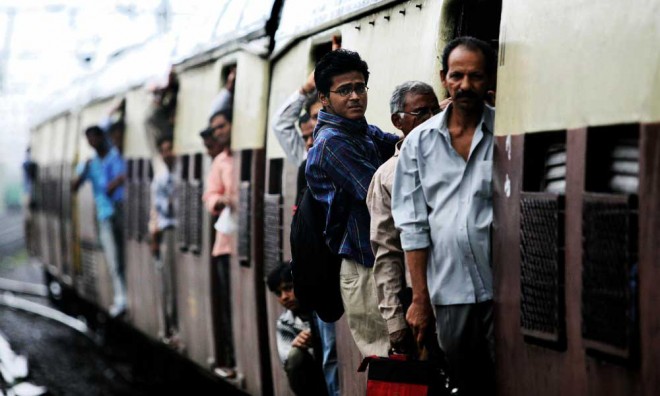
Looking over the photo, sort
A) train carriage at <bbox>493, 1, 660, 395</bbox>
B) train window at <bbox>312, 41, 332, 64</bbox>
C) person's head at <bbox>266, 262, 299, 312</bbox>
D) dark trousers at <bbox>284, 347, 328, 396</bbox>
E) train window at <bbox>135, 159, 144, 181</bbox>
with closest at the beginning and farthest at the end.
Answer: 1. train carriage at <bbox>493, 1, 660, 395</bbox>
2. train window at <bbox>312, 41, 332, 64</bbox>
3. dark trousers at <bbox>284, 347, 328, 396</bbox>
4. person's head at <bbox>266, 262, 299, 312</bbox>
5. train window at <bbox>135, 159, 144, 181</bbox>

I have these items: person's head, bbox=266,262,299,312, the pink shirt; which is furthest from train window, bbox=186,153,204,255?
person's head, bbox=266,262,299,312

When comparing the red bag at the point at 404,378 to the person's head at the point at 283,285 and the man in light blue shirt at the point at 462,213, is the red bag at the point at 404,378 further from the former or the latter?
the person's head at the point at 283,285

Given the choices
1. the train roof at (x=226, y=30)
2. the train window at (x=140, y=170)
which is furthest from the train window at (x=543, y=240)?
the train window at (x=140, y=170)

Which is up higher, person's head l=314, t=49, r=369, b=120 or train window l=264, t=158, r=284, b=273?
person's head l=314, t=49, r=369, b=120

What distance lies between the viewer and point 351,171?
16.8 ft

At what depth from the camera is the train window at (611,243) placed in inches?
129

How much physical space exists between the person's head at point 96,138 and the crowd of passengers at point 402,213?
6.50 meters

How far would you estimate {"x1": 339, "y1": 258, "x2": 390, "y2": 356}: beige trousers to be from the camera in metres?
5.10

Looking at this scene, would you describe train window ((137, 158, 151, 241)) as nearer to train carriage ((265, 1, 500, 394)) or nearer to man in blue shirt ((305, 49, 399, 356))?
train carriage ((265, 1, 500, 394))

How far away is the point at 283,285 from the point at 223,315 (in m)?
2.04

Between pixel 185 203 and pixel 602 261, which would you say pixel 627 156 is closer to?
pixel 602 261

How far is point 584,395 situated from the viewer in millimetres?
3564

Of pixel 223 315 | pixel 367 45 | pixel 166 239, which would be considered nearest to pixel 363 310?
pixel 367 45

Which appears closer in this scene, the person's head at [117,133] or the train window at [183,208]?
the train window at [183,208]
